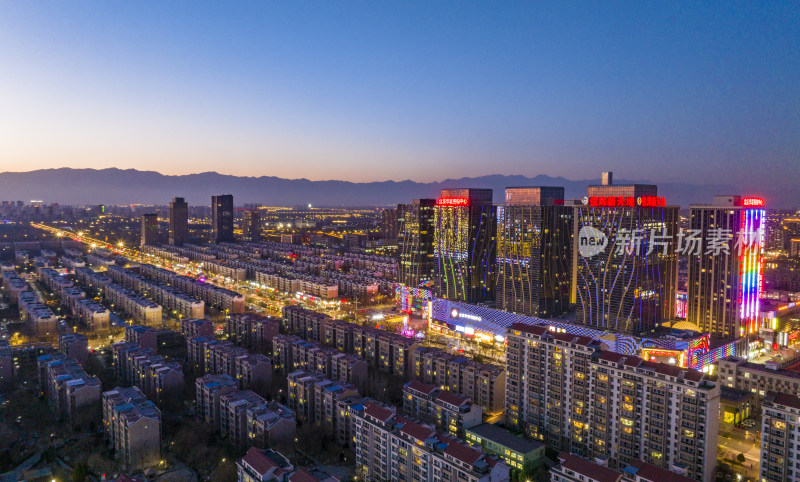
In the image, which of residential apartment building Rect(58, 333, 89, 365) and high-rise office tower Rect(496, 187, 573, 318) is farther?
high-rise office tower Rect(496, 187, 573, 318)

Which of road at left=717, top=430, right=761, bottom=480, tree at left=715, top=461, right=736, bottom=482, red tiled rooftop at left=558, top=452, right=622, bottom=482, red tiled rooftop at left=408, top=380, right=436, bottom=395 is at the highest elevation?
red tiled rooftop at left=558, top=452, right=622, bottom=482

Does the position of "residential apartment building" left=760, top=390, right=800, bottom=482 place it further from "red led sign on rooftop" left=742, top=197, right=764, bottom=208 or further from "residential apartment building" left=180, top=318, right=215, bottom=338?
"residential apartment building" left=180, top=318, right=215, bottom=338

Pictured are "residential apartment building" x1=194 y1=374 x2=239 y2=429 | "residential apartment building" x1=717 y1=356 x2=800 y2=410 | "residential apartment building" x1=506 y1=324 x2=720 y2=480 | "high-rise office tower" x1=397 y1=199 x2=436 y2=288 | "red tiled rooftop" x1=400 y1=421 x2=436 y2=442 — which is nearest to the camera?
"red tiled rooftop" x1=400 y1=421 x2=436 y2=442

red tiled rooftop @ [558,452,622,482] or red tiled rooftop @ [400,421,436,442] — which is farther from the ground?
red tiled rooftop @ [400,421,436,442]

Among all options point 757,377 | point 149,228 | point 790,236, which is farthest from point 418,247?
point 149,228

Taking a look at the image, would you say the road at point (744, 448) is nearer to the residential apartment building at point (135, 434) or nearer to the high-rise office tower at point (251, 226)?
the residential apartment building at point (135, 434)

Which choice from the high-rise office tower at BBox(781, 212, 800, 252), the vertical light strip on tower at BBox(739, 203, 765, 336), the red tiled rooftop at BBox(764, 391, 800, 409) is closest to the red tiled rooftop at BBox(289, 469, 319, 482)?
the red tiled rooftop at BBox(764, 391, 800, 409)
